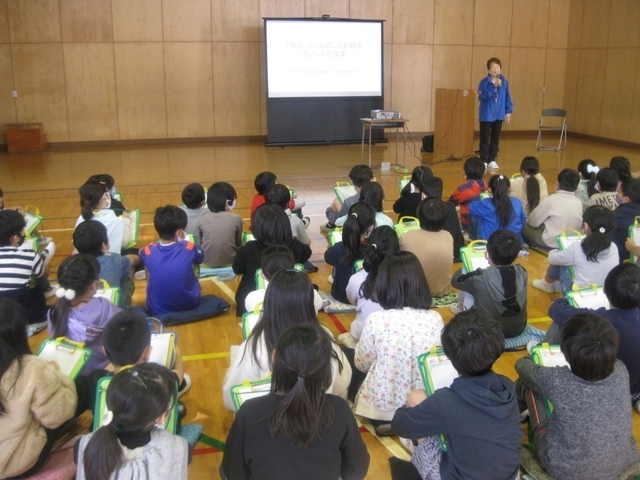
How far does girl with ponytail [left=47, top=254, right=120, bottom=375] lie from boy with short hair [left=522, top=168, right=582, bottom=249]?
11.9 ft

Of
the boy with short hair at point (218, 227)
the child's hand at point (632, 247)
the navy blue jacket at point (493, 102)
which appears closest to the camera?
the child's hand at point (632, 247)

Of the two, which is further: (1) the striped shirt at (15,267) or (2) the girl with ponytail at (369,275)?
(1) the striped shirt at (15,267)

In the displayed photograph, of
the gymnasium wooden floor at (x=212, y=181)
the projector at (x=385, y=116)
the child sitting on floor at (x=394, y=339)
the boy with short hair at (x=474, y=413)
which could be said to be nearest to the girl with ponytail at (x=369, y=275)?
the child sitting on floor at (x=394, y=339)

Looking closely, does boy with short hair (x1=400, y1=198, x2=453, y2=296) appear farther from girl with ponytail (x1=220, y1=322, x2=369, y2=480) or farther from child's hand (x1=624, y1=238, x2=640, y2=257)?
girl with ponytail (x1=220, y1=322, x2=369, y2=480)

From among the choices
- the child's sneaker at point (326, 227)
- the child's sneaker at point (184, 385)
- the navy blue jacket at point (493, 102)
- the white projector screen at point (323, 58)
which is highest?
the white projector screen at point (323, 58)

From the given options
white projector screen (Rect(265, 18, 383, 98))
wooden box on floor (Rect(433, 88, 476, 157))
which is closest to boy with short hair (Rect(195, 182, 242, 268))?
wooden box on floor (Rect(433, 88, 476, 157))

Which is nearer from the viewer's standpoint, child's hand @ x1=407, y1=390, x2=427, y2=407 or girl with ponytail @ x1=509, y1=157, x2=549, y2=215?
child's hand @ x1=407, y1=390, x2=427, y2=407

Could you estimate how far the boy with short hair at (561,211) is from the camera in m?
5.25

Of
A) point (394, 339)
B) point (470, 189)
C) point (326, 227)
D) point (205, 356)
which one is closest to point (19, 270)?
point (205, 356)

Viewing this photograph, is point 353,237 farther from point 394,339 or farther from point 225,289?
point 394,339

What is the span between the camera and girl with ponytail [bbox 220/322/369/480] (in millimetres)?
1909

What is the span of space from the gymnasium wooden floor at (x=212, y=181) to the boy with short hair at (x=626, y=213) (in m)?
0.60

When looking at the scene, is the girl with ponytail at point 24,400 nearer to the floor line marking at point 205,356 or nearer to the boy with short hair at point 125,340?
the boy with short hair at point 125,340

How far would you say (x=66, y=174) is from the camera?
9141 mm
